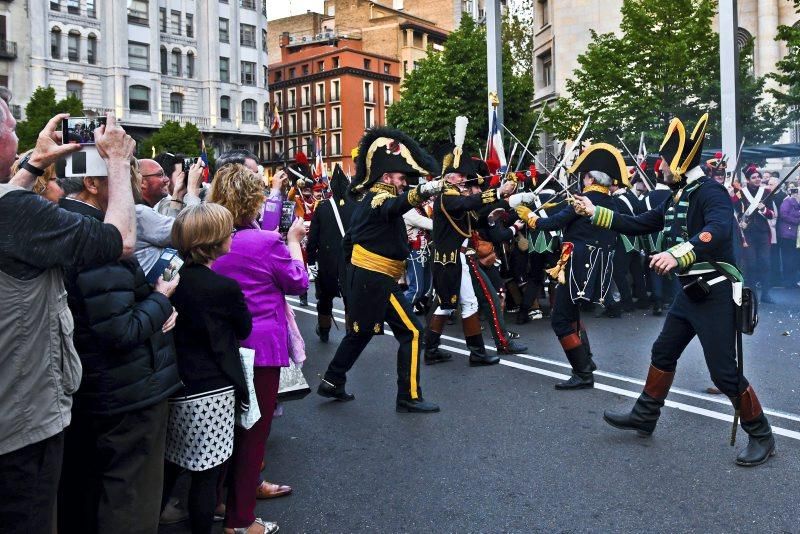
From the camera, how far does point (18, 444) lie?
271 centimetres

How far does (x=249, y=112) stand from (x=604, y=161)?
6060cm

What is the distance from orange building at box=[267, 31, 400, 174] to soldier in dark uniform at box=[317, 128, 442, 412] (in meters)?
73.6

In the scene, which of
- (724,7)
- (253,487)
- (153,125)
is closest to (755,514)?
(253,487)

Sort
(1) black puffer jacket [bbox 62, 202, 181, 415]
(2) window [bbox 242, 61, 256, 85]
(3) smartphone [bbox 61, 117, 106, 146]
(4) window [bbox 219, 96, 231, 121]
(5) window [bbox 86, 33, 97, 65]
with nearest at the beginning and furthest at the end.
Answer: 1. (3) smartphone [bbox 61, 117, 106, 146]
2. (1) black puffer jacket [bbox 62, 202, 181, 415]
3. (5) window [bbox 86, 33, 97, 65]
4. (4) window [bbox 219, 96, 231, 121]
5. (2) window [bbox 242, 61, 256, 85]

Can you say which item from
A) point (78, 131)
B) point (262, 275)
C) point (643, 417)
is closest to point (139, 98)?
point (262, 275)

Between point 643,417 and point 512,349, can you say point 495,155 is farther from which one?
point 643,417

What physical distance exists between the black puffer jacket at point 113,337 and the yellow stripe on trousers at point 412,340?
3.20 meters

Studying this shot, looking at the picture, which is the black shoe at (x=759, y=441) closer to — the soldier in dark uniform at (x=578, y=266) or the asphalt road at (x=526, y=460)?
the asphalt road at (x=526, y=460)

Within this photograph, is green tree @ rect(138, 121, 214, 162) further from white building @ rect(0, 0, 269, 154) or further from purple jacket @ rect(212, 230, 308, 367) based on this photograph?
purple jacket @ rect(212, 230, 308, 367)

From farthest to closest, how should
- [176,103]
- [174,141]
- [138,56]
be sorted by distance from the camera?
[176,103]
[138,56]
[174,141]

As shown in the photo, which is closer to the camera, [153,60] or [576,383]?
[576,383]

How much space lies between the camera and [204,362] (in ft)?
12.6

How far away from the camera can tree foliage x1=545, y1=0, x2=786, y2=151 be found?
27.0m

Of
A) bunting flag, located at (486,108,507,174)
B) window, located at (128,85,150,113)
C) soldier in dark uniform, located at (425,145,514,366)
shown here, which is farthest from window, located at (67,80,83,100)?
soldier in dark uniform, located at (425,145,514,366)
